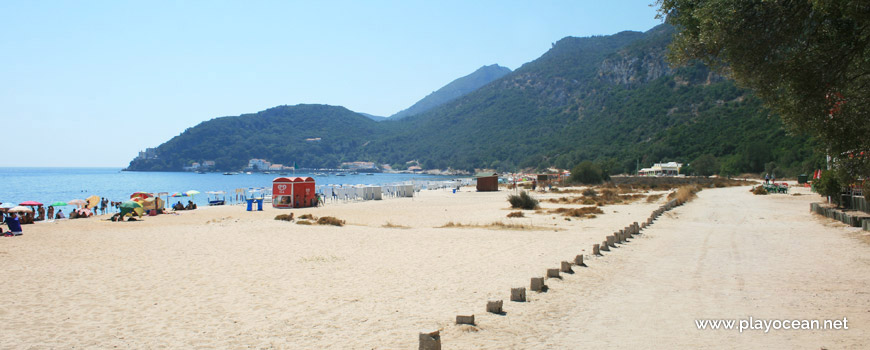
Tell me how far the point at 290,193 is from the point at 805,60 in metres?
23.1

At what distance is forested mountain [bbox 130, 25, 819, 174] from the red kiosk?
39.5 m

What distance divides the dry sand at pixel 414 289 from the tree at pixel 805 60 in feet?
6.87

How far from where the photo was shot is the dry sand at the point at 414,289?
16.0ft

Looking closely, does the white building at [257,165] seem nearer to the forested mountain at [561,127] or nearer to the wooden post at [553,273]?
the forested mountain at [561,127]

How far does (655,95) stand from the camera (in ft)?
287

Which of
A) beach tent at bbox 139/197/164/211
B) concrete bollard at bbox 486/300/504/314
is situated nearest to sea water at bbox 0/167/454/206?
beach tent at bbox 139/197/164/211

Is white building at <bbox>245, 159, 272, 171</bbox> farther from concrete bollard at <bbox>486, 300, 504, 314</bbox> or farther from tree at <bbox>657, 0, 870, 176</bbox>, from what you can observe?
tree at <bbox>657, 0, 870, 176</bbox>

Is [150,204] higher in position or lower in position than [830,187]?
lower

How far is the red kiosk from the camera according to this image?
2584 centimetres

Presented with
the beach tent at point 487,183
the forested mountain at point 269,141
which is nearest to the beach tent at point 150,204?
the beach tent at point 487,183

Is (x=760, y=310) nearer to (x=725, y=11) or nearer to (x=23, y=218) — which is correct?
(x=725, y=11)

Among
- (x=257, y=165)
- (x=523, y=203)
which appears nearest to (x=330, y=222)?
(x=523, y=203)

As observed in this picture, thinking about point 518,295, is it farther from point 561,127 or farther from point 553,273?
point 561,127

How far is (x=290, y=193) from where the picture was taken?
1019 inches
